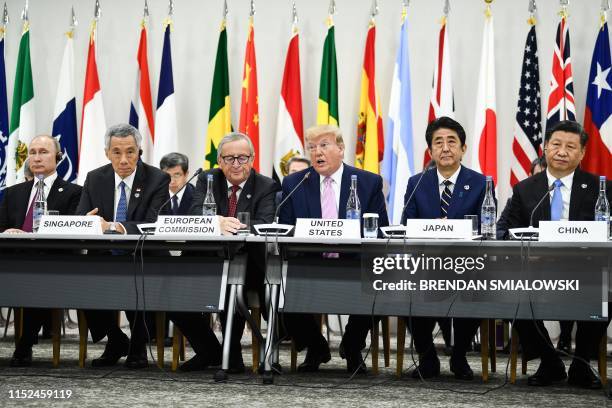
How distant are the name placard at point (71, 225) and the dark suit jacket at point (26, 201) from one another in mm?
1110

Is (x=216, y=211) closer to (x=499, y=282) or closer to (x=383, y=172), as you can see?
(x=499, y=282)

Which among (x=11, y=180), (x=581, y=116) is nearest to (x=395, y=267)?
(x=581, y=116)

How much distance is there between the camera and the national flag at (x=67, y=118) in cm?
746

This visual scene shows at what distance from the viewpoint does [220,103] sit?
7414 millimetres

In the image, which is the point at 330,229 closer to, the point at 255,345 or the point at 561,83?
the point at 255,345

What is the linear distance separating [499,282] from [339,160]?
1.34m

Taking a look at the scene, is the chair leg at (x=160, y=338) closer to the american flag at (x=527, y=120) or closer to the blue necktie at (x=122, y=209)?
the blue necktie at (x=122, y=209)

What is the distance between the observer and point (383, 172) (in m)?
7.19

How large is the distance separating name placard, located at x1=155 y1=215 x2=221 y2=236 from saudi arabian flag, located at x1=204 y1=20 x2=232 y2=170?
3.40 metres

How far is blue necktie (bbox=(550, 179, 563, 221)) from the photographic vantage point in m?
4.41

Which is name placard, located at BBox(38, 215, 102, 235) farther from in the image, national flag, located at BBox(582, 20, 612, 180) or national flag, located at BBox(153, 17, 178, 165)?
national flag, located at BBox(582, 20, 612, 180)

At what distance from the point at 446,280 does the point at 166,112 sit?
13.9 feet

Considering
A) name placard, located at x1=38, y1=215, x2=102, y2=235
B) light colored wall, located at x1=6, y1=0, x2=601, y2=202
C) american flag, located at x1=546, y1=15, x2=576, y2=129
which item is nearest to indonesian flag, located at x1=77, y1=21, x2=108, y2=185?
light colored wall, located at x1=6, y1=0, x2=601, y2=202

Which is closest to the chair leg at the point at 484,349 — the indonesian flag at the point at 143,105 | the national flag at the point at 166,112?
the national flag at the point at 166,112
